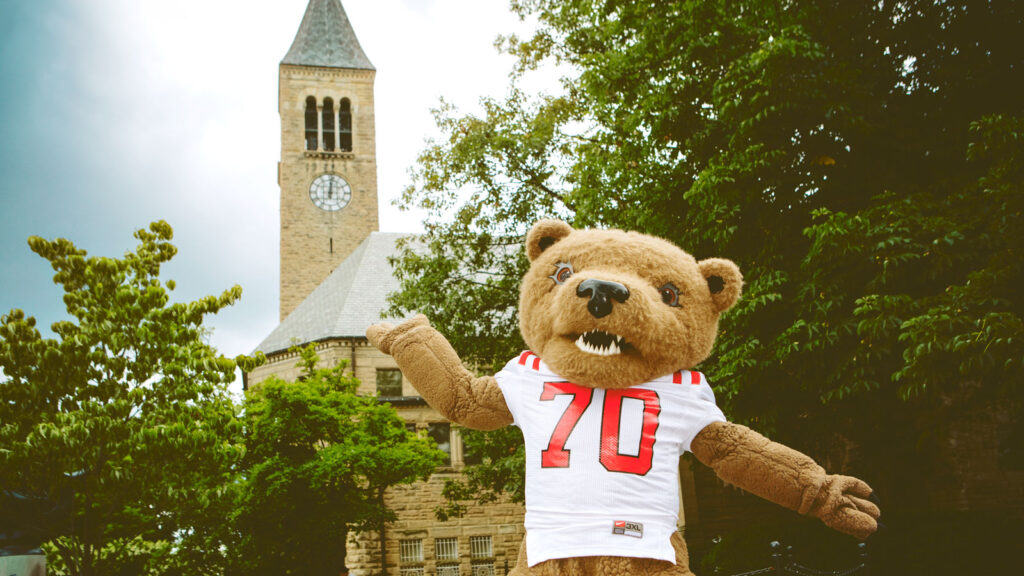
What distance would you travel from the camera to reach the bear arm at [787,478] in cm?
279

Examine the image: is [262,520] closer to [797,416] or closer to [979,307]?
[797,416]

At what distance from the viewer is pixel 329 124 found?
41438 millimetres

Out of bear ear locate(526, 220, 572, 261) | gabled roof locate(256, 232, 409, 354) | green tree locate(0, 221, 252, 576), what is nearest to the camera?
bear ear locate(526, 220, 572, 261)

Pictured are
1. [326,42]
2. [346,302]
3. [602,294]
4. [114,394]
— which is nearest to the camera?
[602,294]

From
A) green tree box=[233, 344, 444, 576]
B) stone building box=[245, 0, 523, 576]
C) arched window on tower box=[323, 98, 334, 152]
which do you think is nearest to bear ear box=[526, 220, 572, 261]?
green tree box=[233, 344, 444, 576]

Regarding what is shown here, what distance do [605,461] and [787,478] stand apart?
0.75 metres

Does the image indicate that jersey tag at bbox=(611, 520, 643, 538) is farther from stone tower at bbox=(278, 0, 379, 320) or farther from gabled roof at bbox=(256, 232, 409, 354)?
stone tower at bbox=(278, 0, 379, 320)

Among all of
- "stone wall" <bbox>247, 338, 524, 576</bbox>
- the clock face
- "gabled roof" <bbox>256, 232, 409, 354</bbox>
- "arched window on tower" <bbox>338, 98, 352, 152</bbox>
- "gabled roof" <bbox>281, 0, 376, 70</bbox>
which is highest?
"gabled roof" <bbox>281, 0, 376, 70</bbox>

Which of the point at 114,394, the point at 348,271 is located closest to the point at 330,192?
the point at 348,271

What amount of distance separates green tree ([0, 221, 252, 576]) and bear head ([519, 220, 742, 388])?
26.6ft

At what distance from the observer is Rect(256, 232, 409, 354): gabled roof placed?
2947 cm

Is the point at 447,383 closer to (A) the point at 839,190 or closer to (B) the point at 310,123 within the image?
(A) the point at 839,190

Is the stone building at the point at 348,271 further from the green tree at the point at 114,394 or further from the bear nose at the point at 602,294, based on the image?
the bear nose at the point at 602,294

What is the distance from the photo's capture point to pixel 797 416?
29.3 ft
